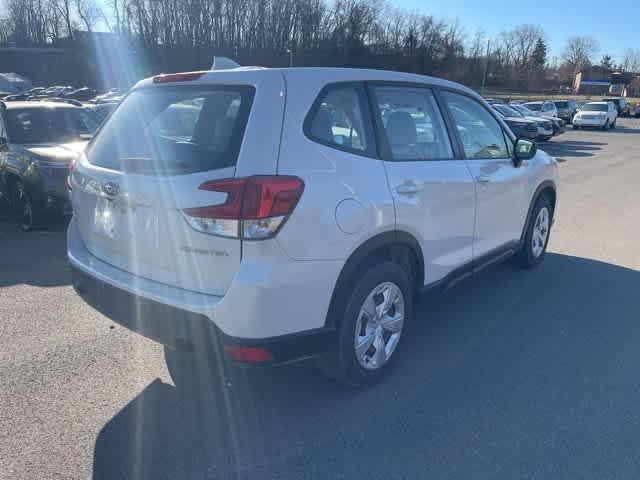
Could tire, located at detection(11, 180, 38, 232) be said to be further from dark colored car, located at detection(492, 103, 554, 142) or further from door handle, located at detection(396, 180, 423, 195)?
dark colored car, located at detection(492, 103, 554, 142)

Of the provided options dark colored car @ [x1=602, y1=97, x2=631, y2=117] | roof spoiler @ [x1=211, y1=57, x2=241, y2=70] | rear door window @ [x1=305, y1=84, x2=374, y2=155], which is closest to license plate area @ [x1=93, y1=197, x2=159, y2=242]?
rear door window @ [x1=305, y1=84, x2=374, y2=155]

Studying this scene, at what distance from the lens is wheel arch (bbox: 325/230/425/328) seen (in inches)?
113

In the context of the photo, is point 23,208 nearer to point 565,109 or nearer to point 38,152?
point 38,152

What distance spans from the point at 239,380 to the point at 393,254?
1.27 m

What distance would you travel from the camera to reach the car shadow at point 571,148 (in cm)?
1869

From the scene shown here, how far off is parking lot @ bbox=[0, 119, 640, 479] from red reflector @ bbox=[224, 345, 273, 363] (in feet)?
1.76

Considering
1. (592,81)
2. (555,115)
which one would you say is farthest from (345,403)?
(592,81)

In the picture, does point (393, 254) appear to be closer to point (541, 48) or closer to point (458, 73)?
point (458, 73)

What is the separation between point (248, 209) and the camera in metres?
2.47

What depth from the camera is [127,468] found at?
8.58 feet

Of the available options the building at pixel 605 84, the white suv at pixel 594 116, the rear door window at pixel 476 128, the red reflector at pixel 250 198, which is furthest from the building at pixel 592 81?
the red reflector at pixel 250 198

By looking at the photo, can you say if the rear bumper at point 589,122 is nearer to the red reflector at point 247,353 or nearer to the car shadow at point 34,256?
the car shadow at point 34,256

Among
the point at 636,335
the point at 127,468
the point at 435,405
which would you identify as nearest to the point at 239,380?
the point at 127,468

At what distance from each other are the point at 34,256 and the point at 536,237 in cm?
533
